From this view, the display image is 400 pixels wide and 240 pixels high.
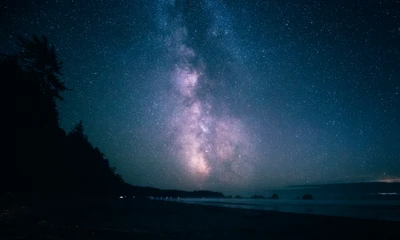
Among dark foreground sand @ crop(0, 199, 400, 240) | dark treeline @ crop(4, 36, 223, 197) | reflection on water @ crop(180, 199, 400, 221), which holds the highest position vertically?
dark treeline @ crop(4, 36, 223, 197)

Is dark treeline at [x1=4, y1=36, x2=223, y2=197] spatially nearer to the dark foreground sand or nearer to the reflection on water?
the dark foreground sand

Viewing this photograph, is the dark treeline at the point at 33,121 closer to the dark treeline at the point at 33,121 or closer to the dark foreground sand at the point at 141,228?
the dark treeline at the point at 33,121

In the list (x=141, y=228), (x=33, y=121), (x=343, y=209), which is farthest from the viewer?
(x=343, y=209)

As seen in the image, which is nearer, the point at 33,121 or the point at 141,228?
the point at 141,228

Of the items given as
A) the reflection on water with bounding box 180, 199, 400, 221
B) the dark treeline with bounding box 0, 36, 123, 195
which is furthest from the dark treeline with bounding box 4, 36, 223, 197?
the reflection on water with bounding box 180, 199, 400, 221

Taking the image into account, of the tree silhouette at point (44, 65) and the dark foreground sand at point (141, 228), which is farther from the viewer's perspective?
the tree silhouette at point (44, 65)

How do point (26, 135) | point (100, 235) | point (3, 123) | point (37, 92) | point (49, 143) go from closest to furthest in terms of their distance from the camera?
1. point (100, 235)
2. point (3, 123)
3. point (26, 135)
4. point (37, 92)
5. point (49, 143)

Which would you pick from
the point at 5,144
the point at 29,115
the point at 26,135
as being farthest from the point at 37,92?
the point at 5,144

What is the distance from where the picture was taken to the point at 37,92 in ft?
70.3

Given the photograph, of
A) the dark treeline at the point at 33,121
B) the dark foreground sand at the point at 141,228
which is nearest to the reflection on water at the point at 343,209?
the dark foreground sand at the point at 141,228

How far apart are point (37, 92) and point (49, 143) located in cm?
586

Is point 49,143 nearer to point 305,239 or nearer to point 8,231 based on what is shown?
point 8,231

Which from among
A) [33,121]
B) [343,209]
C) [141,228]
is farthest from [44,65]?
[343,209]

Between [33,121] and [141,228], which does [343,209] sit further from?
[33,121]
